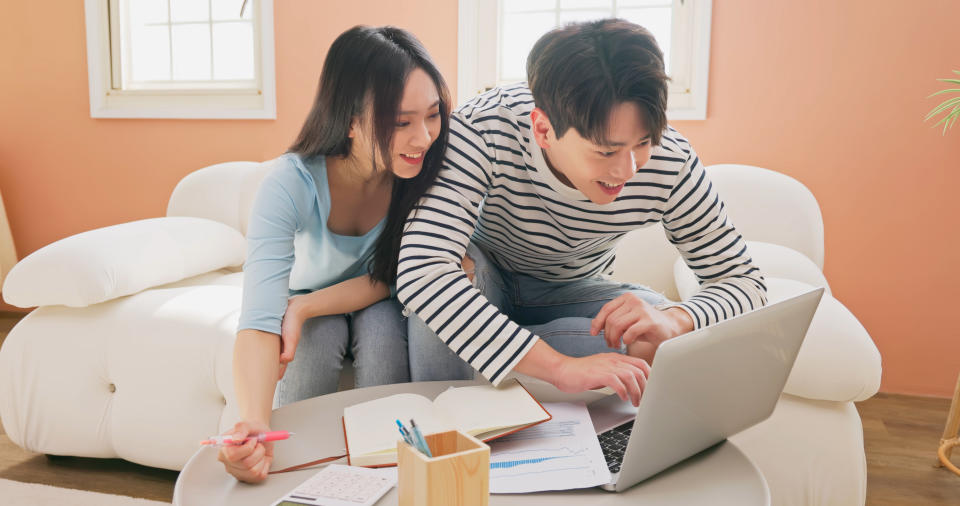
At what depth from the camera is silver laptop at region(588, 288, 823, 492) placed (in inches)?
26.3

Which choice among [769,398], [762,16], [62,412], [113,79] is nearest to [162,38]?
[113,79]

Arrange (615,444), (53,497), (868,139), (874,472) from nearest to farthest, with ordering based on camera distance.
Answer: (615,444) < (53,497) < (874,472) < (868,139)

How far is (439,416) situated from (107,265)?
1184 millimetres

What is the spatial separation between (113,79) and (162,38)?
11.0 inches

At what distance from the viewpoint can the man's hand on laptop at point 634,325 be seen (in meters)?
0.94

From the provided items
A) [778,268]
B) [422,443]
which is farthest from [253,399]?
[778,268]

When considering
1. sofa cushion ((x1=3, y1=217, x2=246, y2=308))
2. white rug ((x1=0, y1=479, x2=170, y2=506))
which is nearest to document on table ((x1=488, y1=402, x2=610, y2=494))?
white rug ((x1=0, y1=479, x2=170, y2=506))

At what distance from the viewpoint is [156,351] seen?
5.19ft

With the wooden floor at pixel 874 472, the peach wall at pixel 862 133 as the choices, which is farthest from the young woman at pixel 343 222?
the peach wall at pixel 862 133

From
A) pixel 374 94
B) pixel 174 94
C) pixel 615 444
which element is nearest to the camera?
pixel 615 444

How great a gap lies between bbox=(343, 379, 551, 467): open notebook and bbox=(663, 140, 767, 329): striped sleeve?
0.37 meters

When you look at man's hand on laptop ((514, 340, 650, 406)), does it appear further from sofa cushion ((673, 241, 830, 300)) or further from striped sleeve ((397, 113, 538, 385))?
sofa cushion ((673, 241, 830, 300))

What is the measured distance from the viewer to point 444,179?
3.51 ft

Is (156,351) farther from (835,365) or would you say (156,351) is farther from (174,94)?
(174,94)
